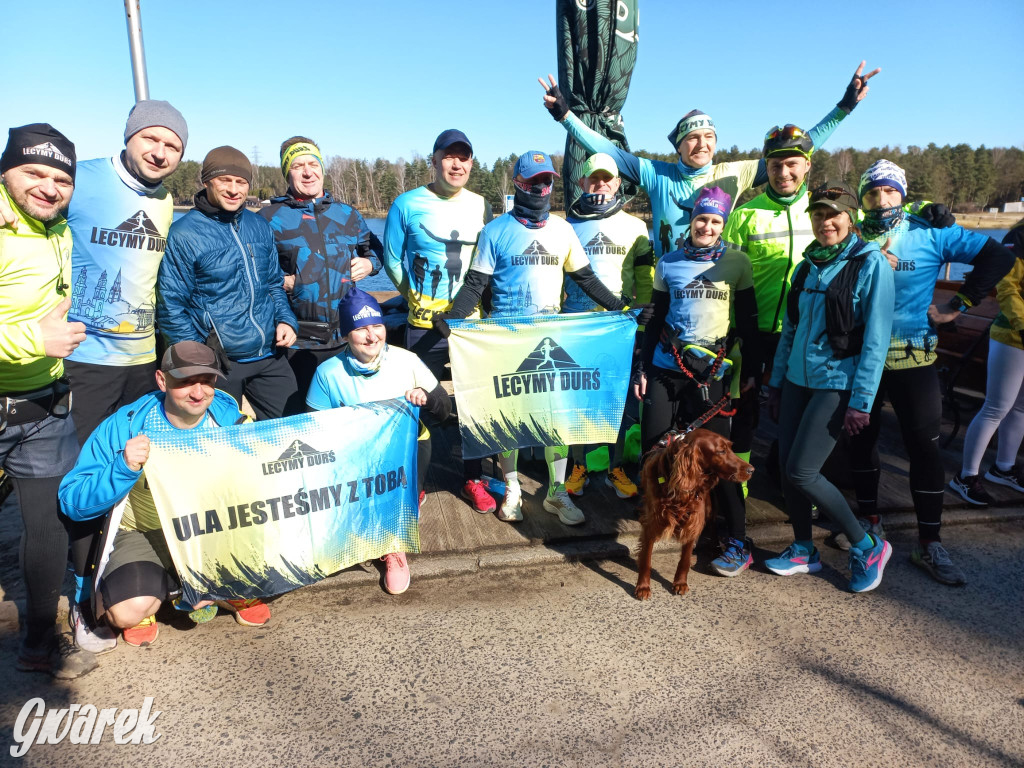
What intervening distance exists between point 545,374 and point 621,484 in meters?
1.22

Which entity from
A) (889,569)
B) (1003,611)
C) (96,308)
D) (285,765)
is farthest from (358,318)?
(1003,611)

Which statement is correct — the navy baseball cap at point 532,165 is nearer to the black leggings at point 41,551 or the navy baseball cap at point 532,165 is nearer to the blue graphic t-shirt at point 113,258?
the blue graphic t-shirt at point 113,258

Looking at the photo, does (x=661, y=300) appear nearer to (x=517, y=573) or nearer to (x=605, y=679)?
(x=517, y=573)

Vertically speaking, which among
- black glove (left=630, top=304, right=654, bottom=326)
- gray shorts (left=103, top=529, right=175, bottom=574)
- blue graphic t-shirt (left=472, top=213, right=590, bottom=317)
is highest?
blue graphic t-shirt (left=472, top=213, right=590, bottom=317)

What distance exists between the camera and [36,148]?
2.65 m

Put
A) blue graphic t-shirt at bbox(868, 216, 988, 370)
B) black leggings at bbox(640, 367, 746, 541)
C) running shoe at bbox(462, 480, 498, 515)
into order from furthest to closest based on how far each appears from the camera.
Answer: running shoe at bbox(462, 480, 498, 515) < black leggings at bbox(640, 367, 746, 541) < blue graphic t-shirt at bbox(868, 216, 988, 370)

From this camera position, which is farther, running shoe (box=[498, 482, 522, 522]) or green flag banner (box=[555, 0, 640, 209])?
green flag banner (box=[555, 0, 640, 209])

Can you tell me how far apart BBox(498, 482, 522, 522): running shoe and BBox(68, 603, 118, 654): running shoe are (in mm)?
2475

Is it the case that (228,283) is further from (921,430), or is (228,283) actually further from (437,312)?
(921,430)

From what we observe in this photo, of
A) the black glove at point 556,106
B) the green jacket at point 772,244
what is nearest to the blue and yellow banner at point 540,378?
the green jacket at point 772,244

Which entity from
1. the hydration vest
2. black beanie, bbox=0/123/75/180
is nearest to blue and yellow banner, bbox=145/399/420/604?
black beanie, bbox=0/123/75/180

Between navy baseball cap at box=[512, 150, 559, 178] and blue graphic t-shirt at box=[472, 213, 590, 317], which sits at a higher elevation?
navy baseball cap at box=[512, 150, 559, 178]

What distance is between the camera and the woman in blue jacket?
343 centimetres

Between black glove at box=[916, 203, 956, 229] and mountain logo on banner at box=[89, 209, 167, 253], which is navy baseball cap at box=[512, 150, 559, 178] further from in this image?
black glove at box=[916, 203, 956, 229]
